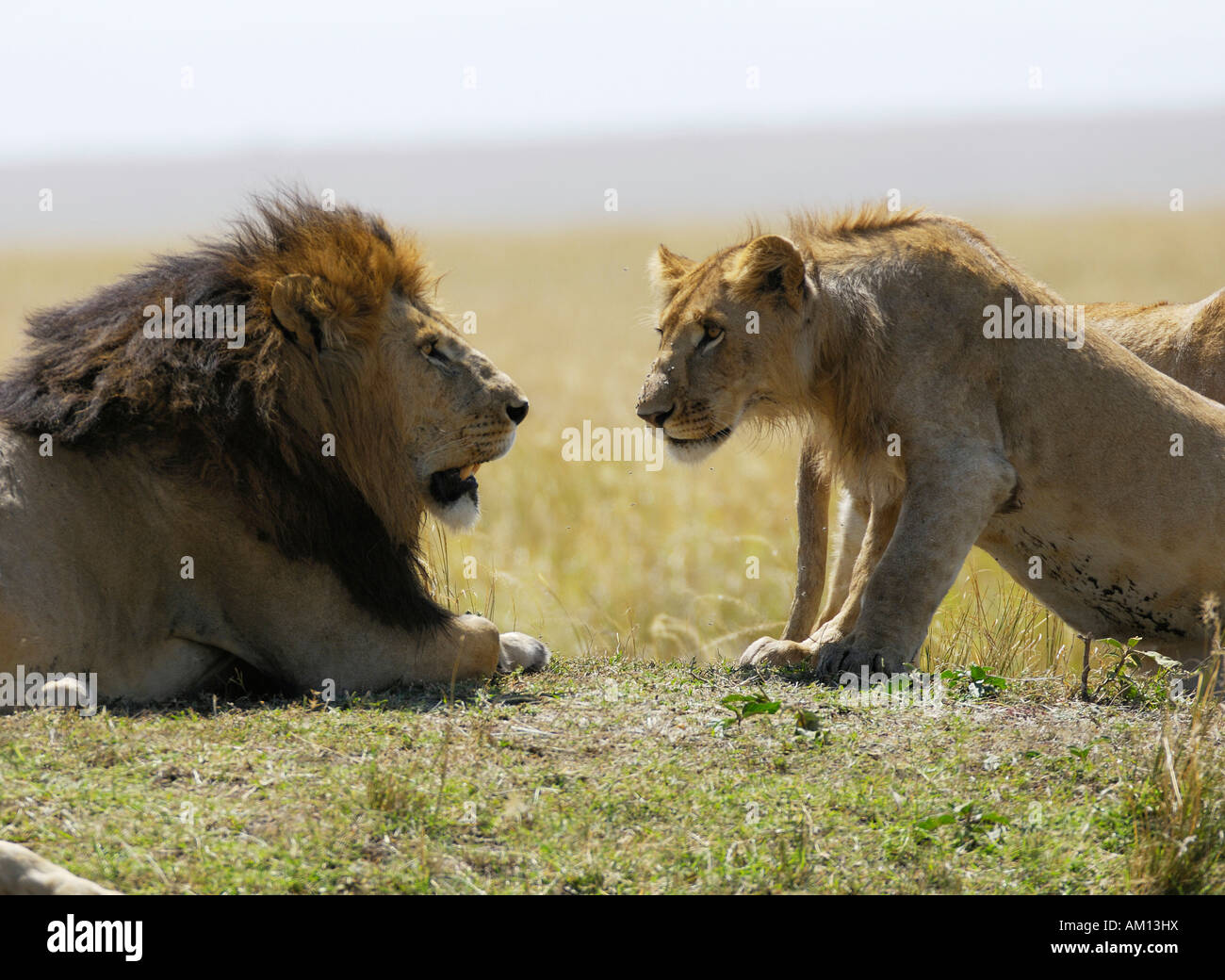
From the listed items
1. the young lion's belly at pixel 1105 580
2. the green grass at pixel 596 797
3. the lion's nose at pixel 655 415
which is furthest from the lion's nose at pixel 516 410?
the young lion's belly at pixel 1105 580

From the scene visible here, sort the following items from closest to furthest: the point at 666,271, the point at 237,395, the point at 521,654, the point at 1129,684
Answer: the point at 237,395 < the point at 1129,684 < the point at 521,654 < the point at 666,271

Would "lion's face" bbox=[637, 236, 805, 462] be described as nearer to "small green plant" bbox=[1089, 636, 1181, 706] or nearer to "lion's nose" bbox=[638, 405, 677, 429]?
"lion's nose" bbox=[638, 405, 677, 429]

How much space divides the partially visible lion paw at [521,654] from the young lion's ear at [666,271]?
1.51 meters

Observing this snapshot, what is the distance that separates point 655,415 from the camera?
18.8 ft

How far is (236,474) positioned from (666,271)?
78.9 inches

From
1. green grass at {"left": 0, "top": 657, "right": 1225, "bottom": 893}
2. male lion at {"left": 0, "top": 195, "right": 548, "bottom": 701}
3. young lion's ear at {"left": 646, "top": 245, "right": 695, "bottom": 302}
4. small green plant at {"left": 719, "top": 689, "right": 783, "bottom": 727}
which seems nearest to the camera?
green grass at {"left": 0, "top": 657, "right": 1225, "bottom": 893}

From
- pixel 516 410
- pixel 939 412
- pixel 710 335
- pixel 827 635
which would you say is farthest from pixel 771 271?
pixel 827 635

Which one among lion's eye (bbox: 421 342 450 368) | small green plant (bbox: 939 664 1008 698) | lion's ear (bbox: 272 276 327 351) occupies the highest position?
lion's ear (bbox: 272 276 327 351)

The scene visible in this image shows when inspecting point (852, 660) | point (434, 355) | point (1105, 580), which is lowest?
point (852, 660)

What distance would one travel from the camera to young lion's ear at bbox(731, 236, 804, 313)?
5.55 m

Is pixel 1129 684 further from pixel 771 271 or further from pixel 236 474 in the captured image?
pixel 236 474

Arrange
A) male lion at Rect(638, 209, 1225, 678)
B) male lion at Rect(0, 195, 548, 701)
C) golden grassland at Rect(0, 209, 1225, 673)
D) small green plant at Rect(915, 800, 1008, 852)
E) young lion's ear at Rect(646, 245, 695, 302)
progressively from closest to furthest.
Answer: small green plant at Rect(915, 800, 1008, 852), male lion at Rect(0, 195, 548, 701), male lion at Rect(638, 209, 1225, 678), young lion's ear at Rect(646, 245, 695, 302), golden grassland at Rect(0, 209, 1225, 673)

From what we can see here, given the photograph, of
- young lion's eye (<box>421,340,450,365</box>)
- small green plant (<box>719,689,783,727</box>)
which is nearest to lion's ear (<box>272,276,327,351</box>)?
young lion's eye (<box>421,340,450,365</box>)

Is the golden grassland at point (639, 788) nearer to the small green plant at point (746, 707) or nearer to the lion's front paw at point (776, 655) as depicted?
the small green plant at point (746, 707)
